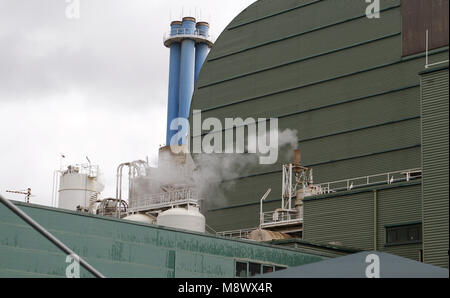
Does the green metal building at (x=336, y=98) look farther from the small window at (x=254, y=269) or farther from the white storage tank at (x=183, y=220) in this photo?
the small window at (x=254, y=269)

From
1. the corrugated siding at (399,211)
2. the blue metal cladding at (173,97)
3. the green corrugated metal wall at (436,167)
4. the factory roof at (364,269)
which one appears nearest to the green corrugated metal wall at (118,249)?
the green corrugated metal wall at (436,167)

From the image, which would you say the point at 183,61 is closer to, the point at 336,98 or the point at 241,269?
the point at 336,98

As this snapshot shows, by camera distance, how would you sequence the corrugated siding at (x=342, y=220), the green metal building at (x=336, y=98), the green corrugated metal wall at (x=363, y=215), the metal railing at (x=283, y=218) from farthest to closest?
the metal railing at (x=283, y=218)
the green metal building at (x=336, y=98)
the corrugated siding at (x=342, y=220)
the green corrugated metal wall at (x=363, y=215)

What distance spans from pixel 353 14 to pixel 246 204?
15.3 m

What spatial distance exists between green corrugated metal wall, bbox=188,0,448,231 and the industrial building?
0.31 ft

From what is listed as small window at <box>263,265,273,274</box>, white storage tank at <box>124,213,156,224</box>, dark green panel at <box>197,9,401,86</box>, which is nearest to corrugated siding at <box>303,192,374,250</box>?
small window at <box>263,265,273,274</box>

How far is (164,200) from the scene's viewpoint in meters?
71.2

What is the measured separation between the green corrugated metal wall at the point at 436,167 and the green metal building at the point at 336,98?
18.8ft

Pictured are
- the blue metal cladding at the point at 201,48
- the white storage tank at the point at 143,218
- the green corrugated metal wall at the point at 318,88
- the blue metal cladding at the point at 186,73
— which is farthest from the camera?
the blue metal cladding at the point at 201,48

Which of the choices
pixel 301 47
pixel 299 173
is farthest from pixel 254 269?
pixel 301 47

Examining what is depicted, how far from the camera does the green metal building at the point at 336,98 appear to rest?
4312cm

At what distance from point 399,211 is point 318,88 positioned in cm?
1850

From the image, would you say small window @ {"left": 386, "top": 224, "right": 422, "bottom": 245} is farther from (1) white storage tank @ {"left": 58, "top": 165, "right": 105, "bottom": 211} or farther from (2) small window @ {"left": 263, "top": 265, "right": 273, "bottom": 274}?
(1) white storage tank @ {"left": 58, "top": 165, "right": 105, "bottom": 211}

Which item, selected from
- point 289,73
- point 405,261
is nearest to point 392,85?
point 289,73
